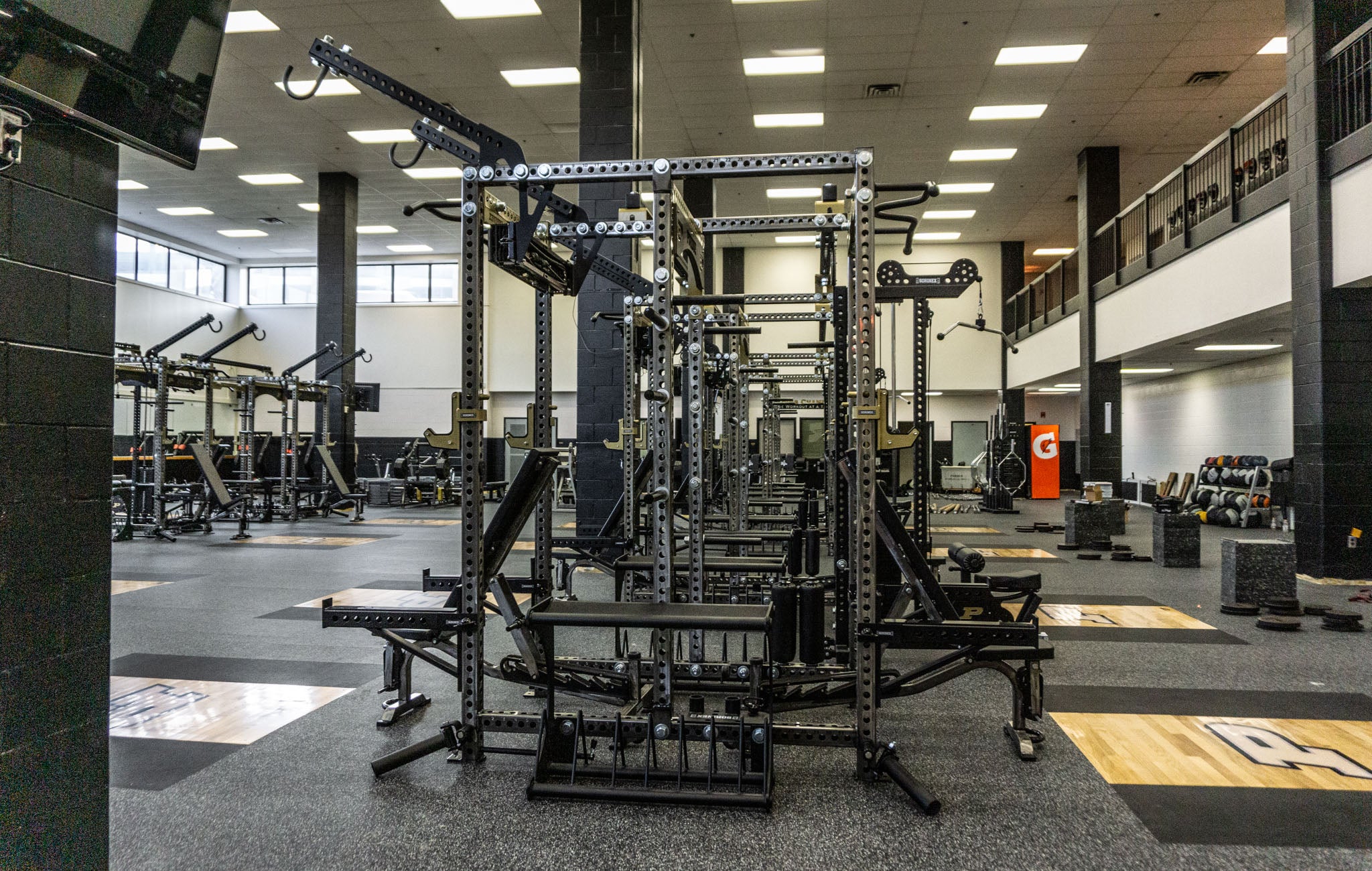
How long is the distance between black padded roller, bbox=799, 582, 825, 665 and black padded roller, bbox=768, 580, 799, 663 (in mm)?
54

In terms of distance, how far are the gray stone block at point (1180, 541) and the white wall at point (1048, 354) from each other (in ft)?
19.9

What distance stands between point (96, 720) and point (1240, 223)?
9.43 meters

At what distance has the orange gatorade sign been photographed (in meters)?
16.6

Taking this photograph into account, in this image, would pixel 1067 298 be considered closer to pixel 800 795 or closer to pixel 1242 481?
pixel 1242 481

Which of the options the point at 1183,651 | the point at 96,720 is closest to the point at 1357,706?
the point at 1183,651

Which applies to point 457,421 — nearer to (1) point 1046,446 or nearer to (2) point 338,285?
(2) point 338,285

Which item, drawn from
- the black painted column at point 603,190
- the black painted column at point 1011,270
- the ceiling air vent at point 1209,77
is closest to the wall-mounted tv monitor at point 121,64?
the black painted column at point 603,190

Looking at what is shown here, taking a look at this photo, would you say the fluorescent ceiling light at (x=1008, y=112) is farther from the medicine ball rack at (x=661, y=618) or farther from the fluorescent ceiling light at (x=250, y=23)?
the medicine ball rack at (x=661, y=618)

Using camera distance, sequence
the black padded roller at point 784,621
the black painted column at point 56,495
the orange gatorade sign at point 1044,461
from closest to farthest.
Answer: the black painted column at point 56,495 → the black padded roller at point 784,621 → the orange gatorade sign at point 1044,461

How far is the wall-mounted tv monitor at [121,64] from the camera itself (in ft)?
4.18

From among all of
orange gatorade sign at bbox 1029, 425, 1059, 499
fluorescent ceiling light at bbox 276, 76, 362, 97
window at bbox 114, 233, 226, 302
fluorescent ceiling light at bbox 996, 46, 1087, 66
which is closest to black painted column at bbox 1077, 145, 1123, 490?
fluorescent ceiling light at bbox 996, 46, 1087, 66

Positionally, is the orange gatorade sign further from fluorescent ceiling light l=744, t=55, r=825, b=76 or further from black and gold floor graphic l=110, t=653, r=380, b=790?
black and gold floor graphic l=110, t=653, r=380, b=790

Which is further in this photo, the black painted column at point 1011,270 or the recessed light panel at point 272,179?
the black painted column at point 1011,270

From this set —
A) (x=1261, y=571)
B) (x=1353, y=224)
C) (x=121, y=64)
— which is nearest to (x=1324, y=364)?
(x=1353, y=224)
